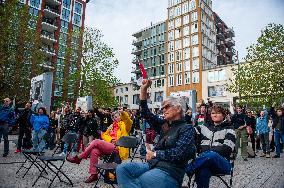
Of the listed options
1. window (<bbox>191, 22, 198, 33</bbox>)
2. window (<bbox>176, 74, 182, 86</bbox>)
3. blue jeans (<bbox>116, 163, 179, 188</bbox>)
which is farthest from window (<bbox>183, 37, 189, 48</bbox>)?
blue jeans (<bbox>116, 163, 179, 188</bbox>)

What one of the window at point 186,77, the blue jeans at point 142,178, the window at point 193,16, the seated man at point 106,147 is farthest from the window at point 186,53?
the blue jeans at point 142,178

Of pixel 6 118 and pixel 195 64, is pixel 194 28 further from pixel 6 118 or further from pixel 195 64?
pixel 6 118

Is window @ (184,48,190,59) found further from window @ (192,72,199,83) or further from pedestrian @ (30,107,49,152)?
pedestrian @ (30,107,49,152)

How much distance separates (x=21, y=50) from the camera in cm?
2427

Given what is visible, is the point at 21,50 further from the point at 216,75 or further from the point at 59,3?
the point at 216,75

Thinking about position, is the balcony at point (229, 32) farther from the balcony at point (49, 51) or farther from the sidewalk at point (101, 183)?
the sidewalk at point (101, 183)

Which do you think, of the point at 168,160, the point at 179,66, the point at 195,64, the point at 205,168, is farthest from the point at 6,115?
the point at 179,66

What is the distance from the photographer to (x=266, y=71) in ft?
72.6

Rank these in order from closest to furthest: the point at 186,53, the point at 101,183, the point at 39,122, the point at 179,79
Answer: the point at 101,183 < the point at 39,122 < the point at 186,53 < the point at 179,79

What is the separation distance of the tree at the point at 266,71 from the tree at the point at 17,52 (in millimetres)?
18614

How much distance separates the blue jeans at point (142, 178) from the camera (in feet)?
9.60

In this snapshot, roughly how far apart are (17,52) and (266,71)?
2068 cm

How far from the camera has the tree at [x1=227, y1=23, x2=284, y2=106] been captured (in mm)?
21219

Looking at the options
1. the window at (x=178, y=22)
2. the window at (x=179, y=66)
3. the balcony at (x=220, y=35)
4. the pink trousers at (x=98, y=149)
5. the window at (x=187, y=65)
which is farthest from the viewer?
the balcony at (x=220, y=35)
